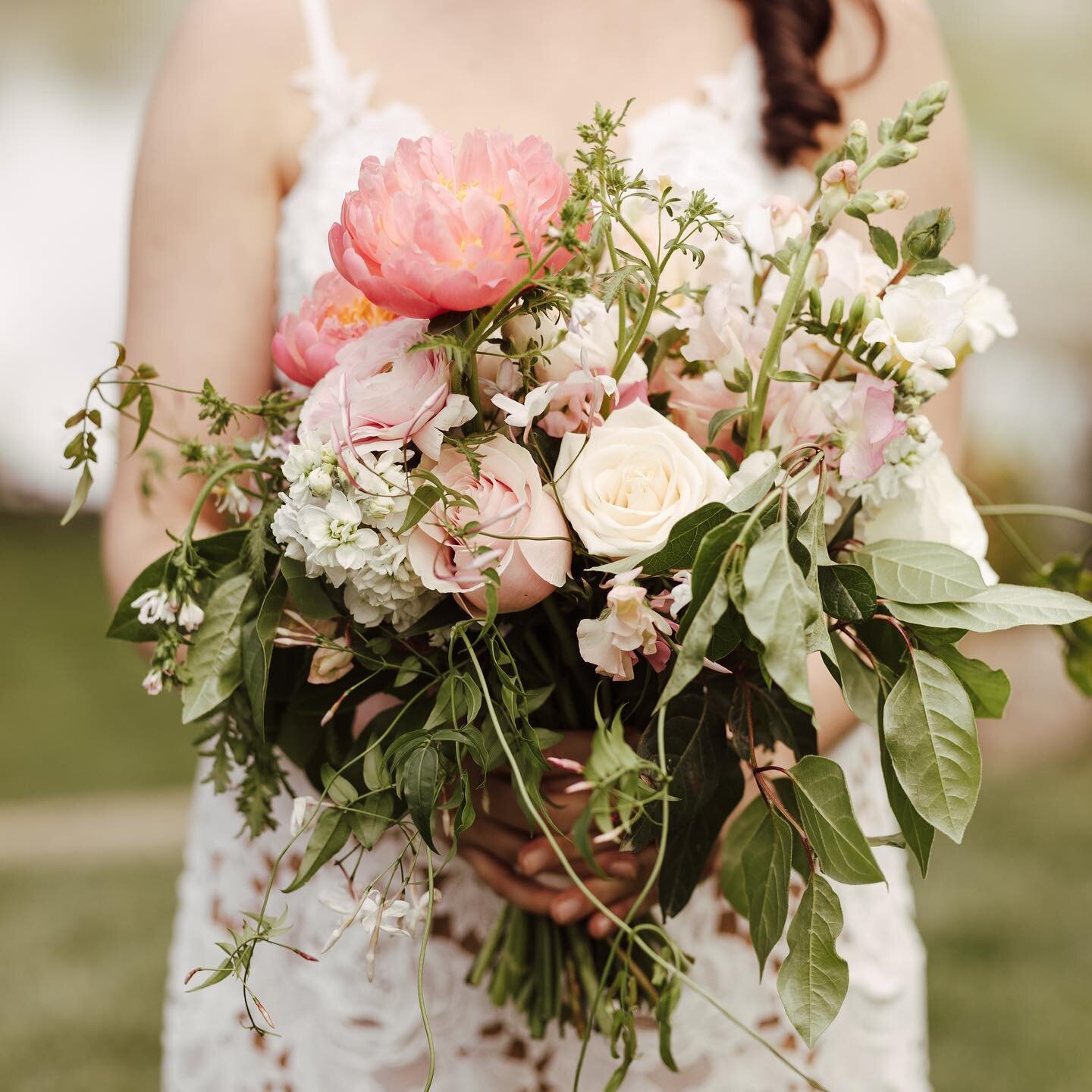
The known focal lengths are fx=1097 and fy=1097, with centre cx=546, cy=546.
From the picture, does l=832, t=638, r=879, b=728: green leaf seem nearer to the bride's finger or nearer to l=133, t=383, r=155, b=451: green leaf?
the bride's finger

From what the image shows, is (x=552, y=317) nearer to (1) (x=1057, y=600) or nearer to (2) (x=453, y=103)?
(1) (x=1057, y=600)

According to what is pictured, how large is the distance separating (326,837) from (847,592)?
1.22ft

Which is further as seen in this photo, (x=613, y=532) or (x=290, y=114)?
(x=290, y=114)

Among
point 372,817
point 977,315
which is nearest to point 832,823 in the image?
point 372,817

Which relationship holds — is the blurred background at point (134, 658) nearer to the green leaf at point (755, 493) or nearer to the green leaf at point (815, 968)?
the green leaf at point (815, 968)

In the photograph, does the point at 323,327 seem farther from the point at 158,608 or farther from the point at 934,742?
the point at 934,742

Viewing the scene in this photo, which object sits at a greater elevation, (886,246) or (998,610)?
(886,246)

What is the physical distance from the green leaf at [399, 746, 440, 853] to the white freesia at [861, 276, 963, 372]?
382 millimetres

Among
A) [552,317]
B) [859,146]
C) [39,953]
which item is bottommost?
[39,953]

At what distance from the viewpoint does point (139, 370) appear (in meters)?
0.75

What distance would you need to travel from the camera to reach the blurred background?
9.53ft

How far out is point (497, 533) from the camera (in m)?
0.66

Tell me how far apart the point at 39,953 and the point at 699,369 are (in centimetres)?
311

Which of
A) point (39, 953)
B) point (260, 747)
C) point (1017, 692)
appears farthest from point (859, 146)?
point (1017, 692)
